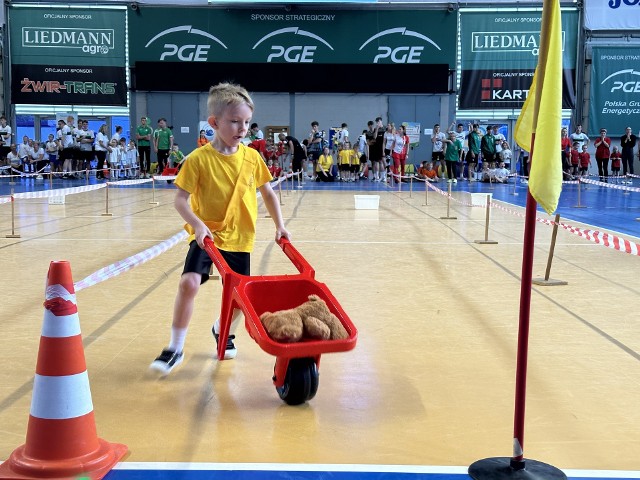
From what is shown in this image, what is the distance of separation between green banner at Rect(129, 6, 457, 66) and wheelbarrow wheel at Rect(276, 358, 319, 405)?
26777 mm

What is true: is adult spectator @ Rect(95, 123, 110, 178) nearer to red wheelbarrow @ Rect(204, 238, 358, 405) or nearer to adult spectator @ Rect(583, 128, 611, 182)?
adult spectator @ Rect(583, 128, 611, 182)

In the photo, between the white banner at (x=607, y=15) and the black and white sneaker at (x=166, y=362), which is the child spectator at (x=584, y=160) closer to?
the white banner at (x=607, y=15)

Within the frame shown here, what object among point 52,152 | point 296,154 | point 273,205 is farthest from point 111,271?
point 52,152

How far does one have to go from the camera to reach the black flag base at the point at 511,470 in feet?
8.05

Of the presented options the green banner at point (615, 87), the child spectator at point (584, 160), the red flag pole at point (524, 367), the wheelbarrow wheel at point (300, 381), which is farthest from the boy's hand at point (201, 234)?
the green banner at point (615, 87)

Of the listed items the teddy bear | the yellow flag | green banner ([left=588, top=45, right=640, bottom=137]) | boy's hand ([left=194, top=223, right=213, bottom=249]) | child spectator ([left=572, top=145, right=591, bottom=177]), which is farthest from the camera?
green banner ([left=588, top=45, right=640, bottom=137])

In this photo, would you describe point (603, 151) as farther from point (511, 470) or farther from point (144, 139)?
point (511, 470)

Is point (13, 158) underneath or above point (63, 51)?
underneath

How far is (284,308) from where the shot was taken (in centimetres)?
337

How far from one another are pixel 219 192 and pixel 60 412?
5.00 ft

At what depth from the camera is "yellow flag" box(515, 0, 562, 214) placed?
231cm


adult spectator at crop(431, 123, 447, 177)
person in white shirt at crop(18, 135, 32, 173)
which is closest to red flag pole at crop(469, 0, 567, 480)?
adult spectator at crop(431, 123, 447, 177)


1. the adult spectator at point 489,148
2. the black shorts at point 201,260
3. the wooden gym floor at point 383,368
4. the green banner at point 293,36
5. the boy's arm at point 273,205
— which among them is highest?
the green banner at point 293,36

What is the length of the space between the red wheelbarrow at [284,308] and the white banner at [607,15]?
95.3 feet
